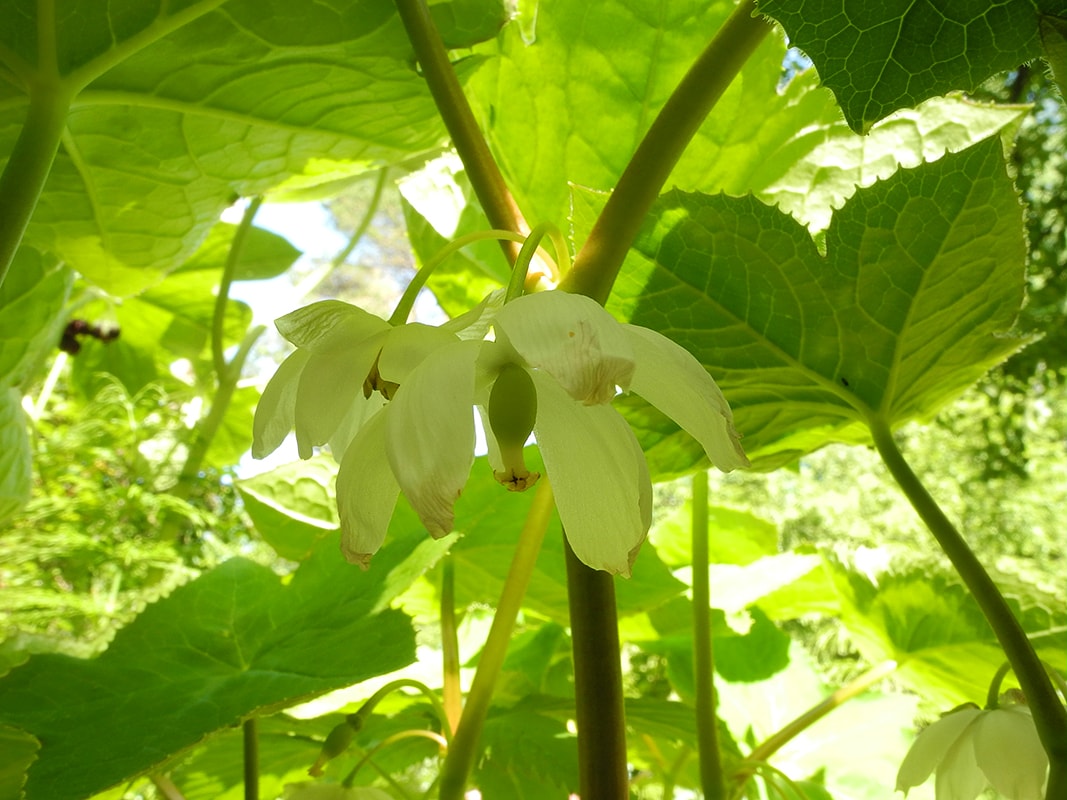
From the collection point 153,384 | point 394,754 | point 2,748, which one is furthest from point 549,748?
point 153,384

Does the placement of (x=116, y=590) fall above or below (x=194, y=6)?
below

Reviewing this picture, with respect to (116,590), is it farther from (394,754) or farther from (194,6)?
(194,6)

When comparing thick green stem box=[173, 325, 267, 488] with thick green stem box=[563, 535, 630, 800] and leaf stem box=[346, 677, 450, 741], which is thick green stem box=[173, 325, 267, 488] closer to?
leaf stem box=[346, 677, 450, 741]

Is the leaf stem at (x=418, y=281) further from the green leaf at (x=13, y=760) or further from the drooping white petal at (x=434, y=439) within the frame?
the green leaf at (x=13, y=760)

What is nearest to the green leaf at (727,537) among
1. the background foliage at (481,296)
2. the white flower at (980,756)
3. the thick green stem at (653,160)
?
the background foliage at (481,296)

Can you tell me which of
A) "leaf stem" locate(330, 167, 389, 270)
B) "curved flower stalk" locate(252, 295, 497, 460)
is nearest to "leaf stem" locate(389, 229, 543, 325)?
"curved flower stalk" locate(252, 295, 497, 460)
